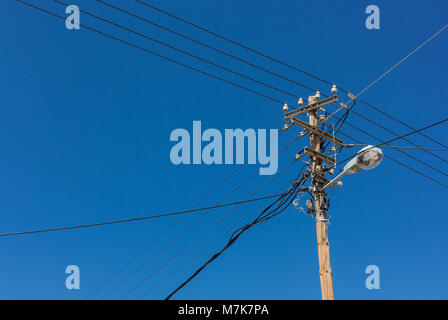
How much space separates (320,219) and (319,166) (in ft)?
4.49

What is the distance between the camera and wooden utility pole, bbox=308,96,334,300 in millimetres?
10102

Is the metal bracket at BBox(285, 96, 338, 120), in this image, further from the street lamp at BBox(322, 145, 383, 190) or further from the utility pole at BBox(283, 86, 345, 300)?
the street lamp at BBox(322, 145, 383, 190)

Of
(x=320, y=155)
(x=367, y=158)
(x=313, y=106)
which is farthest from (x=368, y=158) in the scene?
(x=313, y=106)

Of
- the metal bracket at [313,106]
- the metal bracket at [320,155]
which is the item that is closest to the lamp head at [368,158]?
the metal bracket at [320,155]

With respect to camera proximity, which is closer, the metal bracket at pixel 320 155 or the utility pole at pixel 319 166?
the utility pole at pixel 319 166

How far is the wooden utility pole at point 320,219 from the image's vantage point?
10.1 meters

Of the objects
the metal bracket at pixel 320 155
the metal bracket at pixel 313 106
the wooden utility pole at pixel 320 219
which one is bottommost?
the wooden utility pole at pixel 320 219

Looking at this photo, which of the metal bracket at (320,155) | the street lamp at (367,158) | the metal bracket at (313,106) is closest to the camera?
the street lamp at (367,158)

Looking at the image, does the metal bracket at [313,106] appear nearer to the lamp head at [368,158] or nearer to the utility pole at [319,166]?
the utility pole at [319,166]

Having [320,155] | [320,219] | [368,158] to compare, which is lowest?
[320,219]

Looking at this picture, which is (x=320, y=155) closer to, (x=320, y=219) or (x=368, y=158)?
(x=368, y=158)

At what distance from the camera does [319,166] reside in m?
11.6

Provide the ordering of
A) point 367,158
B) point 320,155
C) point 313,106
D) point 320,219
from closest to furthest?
point 367,158, point 320,219, point 320,155, point 313,106
